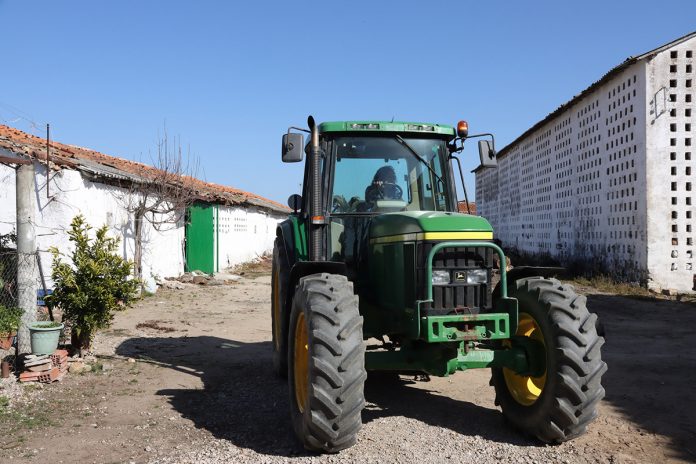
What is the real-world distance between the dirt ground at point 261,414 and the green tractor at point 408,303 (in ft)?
1.13

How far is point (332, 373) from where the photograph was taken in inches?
140

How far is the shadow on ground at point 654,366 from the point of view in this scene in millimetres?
4559

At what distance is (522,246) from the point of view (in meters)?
21.9

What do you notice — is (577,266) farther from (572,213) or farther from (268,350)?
Answer: (268,350)

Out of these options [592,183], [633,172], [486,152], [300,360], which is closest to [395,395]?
[300,360]

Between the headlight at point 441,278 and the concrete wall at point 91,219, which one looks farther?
the concrete wall at point 91,219

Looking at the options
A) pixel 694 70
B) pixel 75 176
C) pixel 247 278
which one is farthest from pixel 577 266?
pixel 75 176

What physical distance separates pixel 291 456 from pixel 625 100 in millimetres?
12283

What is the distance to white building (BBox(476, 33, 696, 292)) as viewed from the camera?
12125 millimetres

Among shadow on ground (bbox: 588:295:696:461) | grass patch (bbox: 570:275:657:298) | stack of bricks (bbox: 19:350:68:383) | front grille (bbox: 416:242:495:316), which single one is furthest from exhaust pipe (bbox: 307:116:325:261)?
grass patch (bbox: 570:275:657:298)

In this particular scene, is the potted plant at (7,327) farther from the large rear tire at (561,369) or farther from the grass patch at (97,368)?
the large rear tire at (561,369)

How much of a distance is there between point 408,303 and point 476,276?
507mm

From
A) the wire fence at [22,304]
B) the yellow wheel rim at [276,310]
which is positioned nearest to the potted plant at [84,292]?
the wire fence at [22,304]

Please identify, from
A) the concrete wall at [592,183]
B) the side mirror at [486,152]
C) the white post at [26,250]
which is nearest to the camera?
the side mirror at [486,152]
